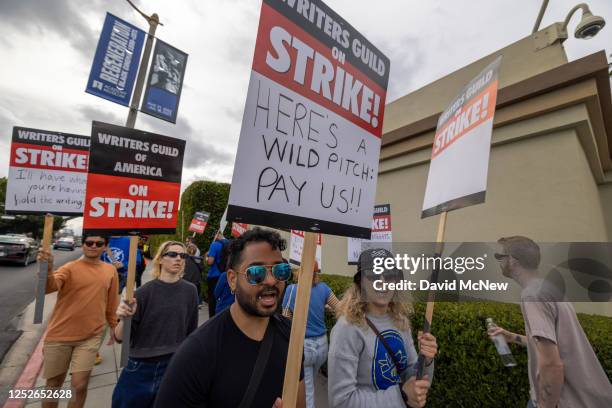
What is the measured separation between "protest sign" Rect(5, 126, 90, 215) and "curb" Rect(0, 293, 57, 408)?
7.60ft

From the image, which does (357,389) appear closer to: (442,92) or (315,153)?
(315,153)

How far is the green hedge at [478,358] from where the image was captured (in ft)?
9.08

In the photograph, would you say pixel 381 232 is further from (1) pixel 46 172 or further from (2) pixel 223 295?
(1) pixel 46 172

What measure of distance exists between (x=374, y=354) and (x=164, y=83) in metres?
6.08

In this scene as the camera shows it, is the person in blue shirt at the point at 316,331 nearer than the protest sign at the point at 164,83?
Yes

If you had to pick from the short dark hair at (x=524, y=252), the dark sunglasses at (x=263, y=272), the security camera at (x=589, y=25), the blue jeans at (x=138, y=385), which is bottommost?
the blue jeans at (x=138, y=385)

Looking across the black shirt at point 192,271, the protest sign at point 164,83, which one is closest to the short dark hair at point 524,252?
the black shirt at point 192,271

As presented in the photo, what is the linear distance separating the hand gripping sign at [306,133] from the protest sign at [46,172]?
3922 millimetres

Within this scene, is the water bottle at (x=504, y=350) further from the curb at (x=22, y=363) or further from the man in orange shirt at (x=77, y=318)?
the curb at (x=22, y=363)

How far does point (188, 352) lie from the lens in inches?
54.3

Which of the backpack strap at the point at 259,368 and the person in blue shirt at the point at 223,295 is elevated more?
the backpack strap at the point at 259,368

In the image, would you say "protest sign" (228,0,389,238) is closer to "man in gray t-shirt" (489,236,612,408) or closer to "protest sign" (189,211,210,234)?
"man in gray t-shirt" (489,236,612,408)

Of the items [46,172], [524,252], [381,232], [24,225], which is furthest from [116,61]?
[24,225]

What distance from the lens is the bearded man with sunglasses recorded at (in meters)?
1.34
